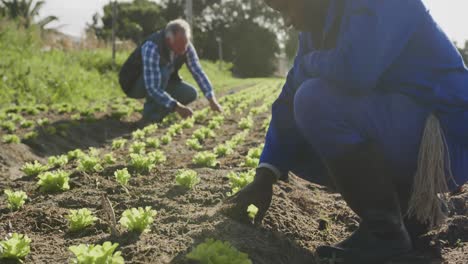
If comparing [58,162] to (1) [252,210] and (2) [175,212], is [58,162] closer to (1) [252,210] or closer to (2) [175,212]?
(2) [175,212]

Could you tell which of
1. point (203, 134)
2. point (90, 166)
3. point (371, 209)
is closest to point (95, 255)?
point (371, 209)

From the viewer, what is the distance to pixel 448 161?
2137 mm

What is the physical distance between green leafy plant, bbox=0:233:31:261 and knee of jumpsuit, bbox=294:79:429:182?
131 centimetres

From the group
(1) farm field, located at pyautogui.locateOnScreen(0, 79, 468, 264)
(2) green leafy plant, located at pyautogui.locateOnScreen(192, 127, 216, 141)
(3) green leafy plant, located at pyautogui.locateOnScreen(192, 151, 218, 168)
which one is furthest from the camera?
(2) green leafy plant, located at pyautogui.locateOnScreen(192, 127, 216, 141)

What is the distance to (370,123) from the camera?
6.99 feet

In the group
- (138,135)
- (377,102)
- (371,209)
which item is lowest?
(138,135)

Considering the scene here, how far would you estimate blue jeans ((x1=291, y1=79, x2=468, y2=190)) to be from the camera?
2.11 meters

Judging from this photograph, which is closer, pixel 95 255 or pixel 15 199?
pixel 95 255

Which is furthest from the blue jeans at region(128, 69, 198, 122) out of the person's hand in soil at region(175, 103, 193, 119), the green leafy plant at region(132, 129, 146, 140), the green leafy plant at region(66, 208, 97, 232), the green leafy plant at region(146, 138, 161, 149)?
the green leafy plant at region(66, 208, 97, 232)

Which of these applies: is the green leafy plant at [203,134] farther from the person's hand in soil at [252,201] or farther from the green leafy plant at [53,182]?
the person's hand in soil at [252,201]

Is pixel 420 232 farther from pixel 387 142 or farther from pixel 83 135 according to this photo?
pixel 83 135

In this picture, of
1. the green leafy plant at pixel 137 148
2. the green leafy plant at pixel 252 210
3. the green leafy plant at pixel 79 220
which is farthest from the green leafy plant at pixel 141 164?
the green leafy plant at pixel 252 210

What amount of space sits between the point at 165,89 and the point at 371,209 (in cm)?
597

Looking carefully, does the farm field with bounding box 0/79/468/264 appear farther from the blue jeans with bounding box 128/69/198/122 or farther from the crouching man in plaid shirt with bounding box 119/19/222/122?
the blue jeans with bounding box 128/69/198/122
